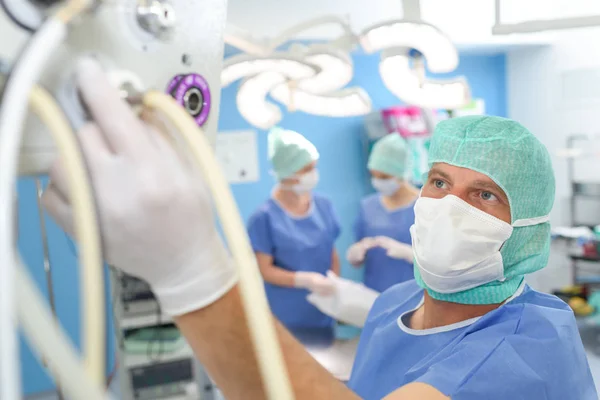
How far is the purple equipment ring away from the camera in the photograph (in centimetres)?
61

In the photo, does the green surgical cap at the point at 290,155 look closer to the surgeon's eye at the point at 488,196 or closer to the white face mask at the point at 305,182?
the white face mask at the point at 305,182

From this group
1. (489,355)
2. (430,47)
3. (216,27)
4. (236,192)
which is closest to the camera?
(216,27)

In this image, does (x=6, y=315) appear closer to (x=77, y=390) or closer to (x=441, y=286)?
(x=77, y=390)

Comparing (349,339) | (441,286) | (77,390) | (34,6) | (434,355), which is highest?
(34,6)

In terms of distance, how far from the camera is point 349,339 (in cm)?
246

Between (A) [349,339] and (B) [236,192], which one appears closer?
(A) [349,339]

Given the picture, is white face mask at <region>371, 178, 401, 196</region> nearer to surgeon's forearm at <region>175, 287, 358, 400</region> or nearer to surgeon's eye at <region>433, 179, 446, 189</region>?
surgeon's eye at <region>433, 179, 446, 189</region>

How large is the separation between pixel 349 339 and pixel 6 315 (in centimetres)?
223

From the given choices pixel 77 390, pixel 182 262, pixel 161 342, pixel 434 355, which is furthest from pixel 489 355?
pixel 161 342

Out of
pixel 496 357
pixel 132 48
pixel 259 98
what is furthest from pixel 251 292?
pixel 259 98

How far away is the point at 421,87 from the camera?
162 centimetres

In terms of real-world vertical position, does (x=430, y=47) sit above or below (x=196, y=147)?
above

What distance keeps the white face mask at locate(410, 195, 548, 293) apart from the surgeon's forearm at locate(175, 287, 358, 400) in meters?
0.55

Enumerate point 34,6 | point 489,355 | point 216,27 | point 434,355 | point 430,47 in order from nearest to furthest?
point 34,6, point 216,27, point 489,355, point 434,355, point 430,47
